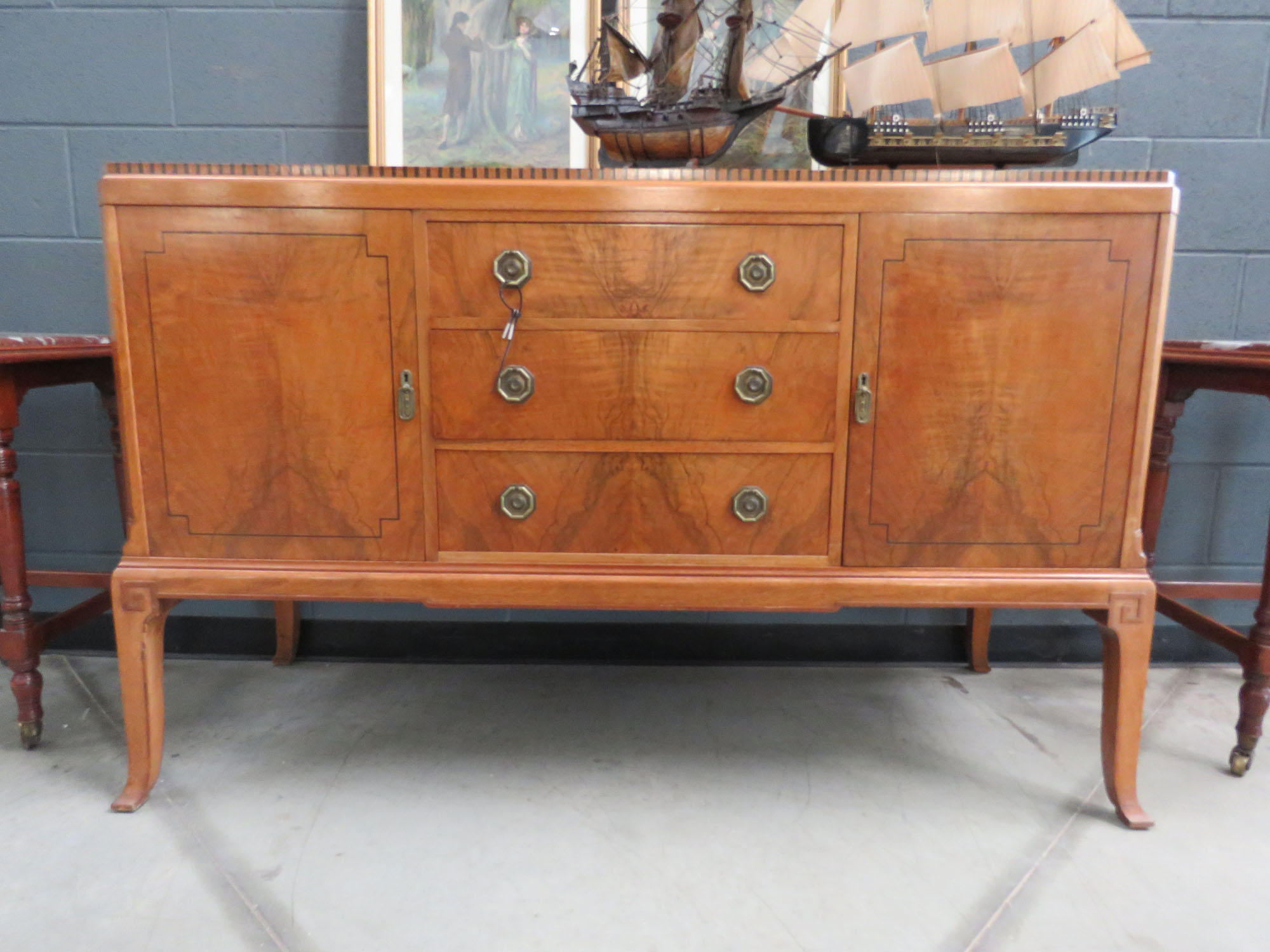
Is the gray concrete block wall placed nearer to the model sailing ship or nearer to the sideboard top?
the model sailing ship

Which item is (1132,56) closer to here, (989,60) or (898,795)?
(989,60)

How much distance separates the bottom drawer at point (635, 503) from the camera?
4.54 feet

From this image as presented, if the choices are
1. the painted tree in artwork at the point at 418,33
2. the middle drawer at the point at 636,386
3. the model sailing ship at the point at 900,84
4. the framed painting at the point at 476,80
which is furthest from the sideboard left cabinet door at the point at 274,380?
the painted tree in artwork at the point at 418,33

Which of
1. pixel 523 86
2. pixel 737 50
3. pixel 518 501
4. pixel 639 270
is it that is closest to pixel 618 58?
pixel 737 50

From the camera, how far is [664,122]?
1395 millimetres

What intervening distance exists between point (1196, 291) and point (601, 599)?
72.3 inches

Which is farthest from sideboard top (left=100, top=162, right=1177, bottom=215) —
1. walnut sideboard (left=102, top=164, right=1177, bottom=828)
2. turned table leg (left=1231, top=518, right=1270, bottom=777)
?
turned table leg (left=1231, top=518, right=1270, bottom=777)

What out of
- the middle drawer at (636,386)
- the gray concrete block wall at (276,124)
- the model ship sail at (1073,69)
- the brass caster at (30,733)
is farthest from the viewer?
the gray concrete block wall at (276,124)

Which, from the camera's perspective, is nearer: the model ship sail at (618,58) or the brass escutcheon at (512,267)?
the brass escutcheon at (512,267)

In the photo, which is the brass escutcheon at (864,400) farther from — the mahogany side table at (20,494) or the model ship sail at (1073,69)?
the mahogany side table at (20,494)

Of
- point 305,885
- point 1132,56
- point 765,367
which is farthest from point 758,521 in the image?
point 1132,56

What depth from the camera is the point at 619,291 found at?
1321mm

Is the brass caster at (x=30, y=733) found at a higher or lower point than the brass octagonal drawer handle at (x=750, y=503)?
lower

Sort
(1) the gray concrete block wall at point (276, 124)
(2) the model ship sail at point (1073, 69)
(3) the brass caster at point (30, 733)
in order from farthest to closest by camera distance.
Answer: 1. (1) the gray concrete block wall at point (276, 124)
2. (3) the brass caster at point (30, 733)
3. (2) the model ship sail at point (1073, 69)
